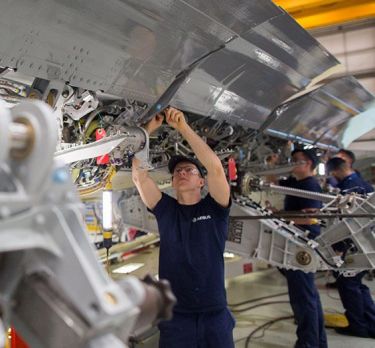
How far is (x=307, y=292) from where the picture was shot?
3535 mm

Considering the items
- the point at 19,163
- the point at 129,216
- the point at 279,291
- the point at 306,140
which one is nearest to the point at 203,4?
the point at 19,163

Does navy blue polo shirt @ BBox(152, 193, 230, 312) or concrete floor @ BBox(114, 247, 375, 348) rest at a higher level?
navy blue polo shirt @ BBox(152, 193, 230, 312)

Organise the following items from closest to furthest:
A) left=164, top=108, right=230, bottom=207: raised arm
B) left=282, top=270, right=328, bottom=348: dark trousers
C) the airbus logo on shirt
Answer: left=164, top=108, right=230, bottom=207: raised arm
the airbus logo on shirt
left=282, top=270, right=328, bottom=348: dark trousers

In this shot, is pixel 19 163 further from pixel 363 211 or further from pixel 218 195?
pixel 363 211

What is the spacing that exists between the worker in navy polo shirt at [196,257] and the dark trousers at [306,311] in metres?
1.62

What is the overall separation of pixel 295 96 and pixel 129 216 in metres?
2.23

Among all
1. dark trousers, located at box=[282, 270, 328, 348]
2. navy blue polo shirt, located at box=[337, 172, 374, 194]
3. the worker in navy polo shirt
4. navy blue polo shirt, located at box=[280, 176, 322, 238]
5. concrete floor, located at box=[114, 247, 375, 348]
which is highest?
navy blue polo shirt, located at box=[337, 172, 374, 194]

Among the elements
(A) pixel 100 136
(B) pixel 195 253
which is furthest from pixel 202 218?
(A) pixel 100 136

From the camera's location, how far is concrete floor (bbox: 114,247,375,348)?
3.84 metres

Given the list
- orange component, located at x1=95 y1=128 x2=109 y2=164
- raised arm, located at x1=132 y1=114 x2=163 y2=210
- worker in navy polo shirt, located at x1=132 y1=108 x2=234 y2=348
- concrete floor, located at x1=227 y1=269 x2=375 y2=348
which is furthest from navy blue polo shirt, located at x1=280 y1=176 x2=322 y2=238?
orange component, located at x1=95 y1=128 x2=109 y2=164

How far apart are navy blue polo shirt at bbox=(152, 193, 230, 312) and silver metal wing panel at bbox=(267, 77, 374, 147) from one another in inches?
82.7

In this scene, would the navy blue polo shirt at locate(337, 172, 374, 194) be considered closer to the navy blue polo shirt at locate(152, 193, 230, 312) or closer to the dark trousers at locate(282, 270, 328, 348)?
the dark trousers at locate(282, 270, 328, 348)

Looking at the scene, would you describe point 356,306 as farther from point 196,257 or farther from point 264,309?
point 196,257

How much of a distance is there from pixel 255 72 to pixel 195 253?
1461mm
